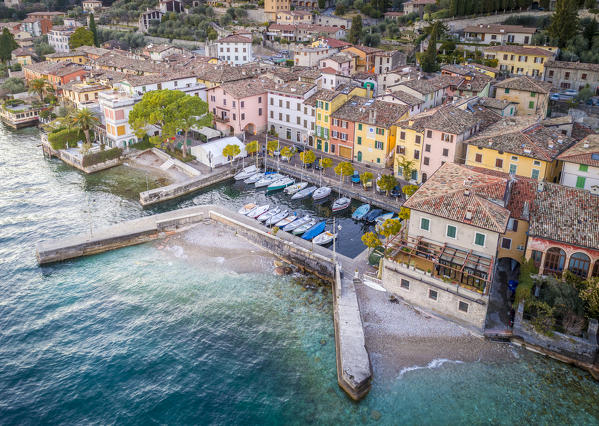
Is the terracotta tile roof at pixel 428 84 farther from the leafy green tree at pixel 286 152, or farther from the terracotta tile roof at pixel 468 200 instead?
the terracotta tile roof at pixel 468 200

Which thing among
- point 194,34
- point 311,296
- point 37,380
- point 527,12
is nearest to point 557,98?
point 527,12

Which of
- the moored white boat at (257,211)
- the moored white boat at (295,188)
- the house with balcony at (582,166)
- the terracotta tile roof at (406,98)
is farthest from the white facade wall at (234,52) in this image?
the house with balcony at (582,166)

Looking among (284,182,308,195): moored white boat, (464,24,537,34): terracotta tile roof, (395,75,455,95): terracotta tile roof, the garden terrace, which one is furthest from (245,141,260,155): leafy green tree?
(464,24,537,34): terracotta tile roof

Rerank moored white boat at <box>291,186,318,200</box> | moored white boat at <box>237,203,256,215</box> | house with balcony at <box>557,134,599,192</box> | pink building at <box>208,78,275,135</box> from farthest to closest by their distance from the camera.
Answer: pink building at <box>208,78,275,135</box>
moored white boat at <box>291,186,318,200</box>
moored white boat at <box>237,203,256,215</box>
house with balcony at <box>557,134,599,192</box>

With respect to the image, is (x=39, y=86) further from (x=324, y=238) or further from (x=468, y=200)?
(x=468, y=200)

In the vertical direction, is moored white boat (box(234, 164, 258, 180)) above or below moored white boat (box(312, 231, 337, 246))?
above

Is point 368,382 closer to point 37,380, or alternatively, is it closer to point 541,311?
point 541,311

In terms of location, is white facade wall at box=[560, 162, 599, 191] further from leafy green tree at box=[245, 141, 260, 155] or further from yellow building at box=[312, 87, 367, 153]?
leafy green tree at box=[245, 141, 260, 155]
